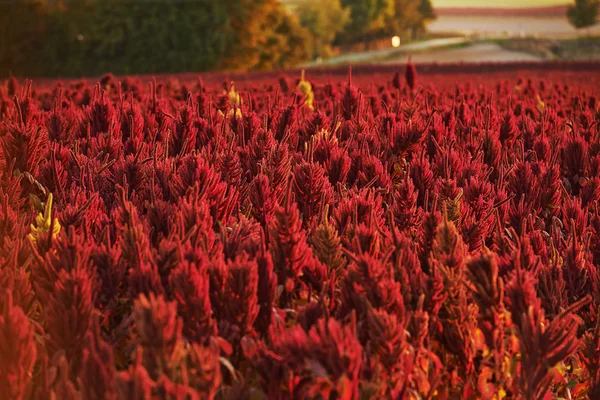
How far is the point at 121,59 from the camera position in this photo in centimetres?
6184

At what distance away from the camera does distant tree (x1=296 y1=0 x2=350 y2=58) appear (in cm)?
12721

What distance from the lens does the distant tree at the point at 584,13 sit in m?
138

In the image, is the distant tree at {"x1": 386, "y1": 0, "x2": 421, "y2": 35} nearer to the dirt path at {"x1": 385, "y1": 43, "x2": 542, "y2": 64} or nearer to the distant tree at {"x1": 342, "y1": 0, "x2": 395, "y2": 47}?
the distant tree at {"x1": 342, "y1": 0, "x2": 395, "y2": 47}

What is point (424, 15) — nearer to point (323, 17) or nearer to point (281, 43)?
point (323, 17)

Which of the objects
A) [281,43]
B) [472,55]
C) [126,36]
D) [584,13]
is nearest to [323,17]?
[472,55]

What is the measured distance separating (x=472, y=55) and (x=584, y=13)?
146 feet

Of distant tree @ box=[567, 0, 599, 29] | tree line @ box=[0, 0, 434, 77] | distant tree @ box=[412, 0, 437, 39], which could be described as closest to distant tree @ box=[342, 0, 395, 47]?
distant tree @ box=[412, 0, 437, 39]

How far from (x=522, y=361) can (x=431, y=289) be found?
28 cm

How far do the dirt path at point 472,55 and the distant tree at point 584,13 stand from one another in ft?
130

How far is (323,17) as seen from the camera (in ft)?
418

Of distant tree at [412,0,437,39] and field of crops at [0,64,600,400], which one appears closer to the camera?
field of crops at [0,64,600,400]

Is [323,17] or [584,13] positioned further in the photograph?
[584,13]

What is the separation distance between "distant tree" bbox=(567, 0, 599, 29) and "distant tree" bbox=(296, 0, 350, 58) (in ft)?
137

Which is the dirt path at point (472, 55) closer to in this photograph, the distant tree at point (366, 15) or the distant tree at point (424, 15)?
the distant tree at point (366, 15)
